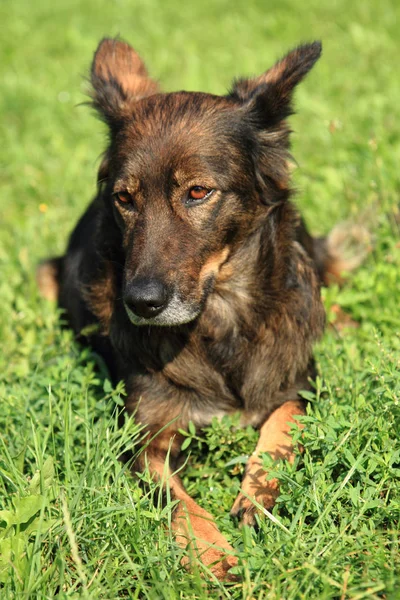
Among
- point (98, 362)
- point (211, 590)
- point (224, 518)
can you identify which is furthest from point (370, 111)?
point (211, 590)

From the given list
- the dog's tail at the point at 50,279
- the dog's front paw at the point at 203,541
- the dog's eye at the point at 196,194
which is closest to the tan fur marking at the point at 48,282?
the dog's tail at the point at 50,279

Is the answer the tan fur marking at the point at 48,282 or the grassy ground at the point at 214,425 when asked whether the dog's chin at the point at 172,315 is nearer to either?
the grassy ground at the point at 214,425

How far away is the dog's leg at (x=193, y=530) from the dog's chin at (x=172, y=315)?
0.52 metres

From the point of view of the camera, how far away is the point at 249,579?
2.47 metres

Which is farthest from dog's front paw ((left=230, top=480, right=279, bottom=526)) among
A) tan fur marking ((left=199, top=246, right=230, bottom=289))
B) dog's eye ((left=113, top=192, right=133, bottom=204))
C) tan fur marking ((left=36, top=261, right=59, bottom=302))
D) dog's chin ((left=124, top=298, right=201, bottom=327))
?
tan fur marking ((left=36, top=261, right=59, bottom=302))

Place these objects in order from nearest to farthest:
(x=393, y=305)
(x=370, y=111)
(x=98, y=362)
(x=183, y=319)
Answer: (x=183, y=319) → (x=98, y=362) → (x=393, y=305) → (x=370, y=111)

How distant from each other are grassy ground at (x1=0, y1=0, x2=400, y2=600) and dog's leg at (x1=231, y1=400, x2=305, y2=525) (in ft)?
0.29

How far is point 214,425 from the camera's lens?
329 cm

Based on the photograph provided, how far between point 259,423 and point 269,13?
7.50 meters

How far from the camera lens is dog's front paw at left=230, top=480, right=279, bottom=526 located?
3.00 m

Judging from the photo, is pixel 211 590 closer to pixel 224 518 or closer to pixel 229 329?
pixel 224 518

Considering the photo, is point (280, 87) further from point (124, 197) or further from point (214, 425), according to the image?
point (214, 425)

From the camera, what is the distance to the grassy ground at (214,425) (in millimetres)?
2557

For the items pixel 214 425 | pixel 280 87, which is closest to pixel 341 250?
pixel 280 87
